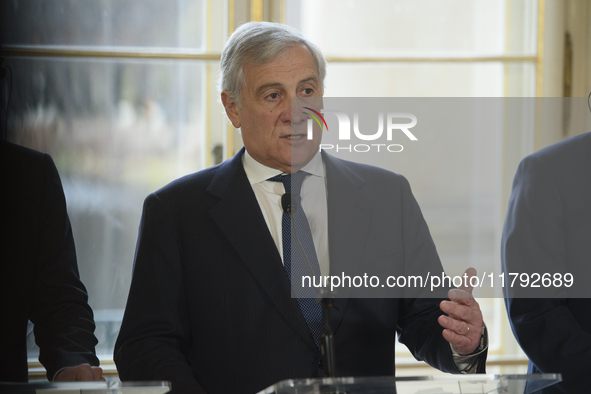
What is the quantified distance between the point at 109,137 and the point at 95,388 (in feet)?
5.90

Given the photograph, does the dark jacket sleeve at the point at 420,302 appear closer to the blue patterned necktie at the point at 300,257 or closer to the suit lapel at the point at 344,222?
the suit lapel at the point at 344,222

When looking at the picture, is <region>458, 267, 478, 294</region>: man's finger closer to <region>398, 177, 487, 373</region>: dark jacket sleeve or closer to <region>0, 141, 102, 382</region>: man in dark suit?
<region>398, 177, 487, 373</region>: dark jacket sleeve

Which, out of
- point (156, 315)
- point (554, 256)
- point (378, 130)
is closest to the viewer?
point (156, 315)

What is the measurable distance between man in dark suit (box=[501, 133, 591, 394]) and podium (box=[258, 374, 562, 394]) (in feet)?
1.93

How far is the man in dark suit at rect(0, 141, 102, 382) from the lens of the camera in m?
1.73

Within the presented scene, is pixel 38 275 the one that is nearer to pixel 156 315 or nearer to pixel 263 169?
pixel 156 315

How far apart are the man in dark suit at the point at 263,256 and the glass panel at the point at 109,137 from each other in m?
0.88

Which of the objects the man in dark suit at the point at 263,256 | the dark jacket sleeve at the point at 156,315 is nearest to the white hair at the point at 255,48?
the man in dark suit at the point at 263,256

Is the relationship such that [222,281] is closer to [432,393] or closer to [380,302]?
[380,302]

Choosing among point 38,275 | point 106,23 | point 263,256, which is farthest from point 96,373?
point 106,23

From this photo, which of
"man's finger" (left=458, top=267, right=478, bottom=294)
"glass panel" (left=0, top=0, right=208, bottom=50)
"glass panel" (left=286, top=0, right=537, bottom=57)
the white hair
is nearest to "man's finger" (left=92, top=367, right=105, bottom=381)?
the white hair

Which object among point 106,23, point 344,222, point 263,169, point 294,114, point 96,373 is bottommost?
point 96,373

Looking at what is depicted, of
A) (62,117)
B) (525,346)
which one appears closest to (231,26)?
(62,117)

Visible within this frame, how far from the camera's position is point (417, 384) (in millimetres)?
977
